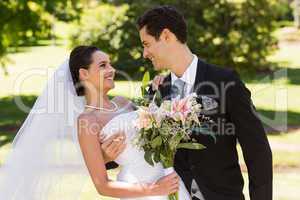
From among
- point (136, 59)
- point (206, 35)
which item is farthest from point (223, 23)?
point (136, 59)

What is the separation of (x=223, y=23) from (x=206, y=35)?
3.45ft

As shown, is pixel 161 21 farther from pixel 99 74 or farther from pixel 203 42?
pixel 203 42

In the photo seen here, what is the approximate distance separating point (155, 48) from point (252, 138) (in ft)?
2.82

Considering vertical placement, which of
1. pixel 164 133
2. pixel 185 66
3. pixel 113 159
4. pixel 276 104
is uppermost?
pixel 185 66

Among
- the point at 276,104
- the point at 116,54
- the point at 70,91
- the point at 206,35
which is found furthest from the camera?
the point at 116,54

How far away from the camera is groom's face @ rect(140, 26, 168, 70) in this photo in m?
3.90

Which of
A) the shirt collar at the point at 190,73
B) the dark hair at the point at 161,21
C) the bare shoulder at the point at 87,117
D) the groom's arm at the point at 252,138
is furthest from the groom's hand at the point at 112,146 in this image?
the groom's arm at the point at 252,138

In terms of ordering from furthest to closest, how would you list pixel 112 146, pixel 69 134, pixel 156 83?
pixel 69 134, pixel 156 83, pixel 112 146

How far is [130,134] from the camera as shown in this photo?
432 centimetres

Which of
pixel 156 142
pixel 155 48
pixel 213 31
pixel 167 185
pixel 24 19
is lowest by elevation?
pixel 167 185

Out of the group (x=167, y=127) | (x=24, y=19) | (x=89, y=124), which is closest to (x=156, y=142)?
(x=167, y=127)

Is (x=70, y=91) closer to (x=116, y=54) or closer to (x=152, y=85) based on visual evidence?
(x=152, y=85)

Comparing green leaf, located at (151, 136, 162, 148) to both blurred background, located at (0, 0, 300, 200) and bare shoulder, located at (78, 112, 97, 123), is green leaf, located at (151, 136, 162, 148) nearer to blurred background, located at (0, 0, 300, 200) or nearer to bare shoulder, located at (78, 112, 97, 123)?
bare shoulder, located at (78, 112, 97, 123)

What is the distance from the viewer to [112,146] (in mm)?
4184
